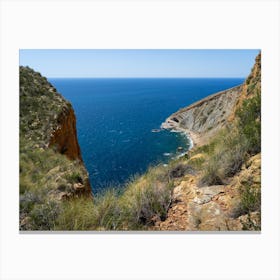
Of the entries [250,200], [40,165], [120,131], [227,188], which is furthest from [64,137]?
[120,131]

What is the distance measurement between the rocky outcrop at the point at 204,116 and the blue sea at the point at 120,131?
4.31 feet

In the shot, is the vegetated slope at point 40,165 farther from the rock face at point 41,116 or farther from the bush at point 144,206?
the bush at point 144,206

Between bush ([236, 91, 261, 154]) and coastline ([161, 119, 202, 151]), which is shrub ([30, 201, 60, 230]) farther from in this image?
coastline ([161, 119, 202, 151])

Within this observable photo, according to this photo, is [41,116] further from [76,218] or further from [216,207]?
[216,207]

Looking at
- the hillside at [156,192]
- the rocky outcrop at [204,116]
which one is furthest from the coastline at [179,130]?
the hillside at [156,192]

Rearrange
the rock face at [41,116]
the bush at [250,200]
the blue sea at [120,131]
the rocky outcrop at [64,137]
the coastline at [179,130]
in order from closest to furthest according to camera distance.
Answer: the bush at [250,200]
the rock face at [41,116]
the rocky outcrop at [64,137]
the blue sea at [120,131]
the coastline at [179,130]

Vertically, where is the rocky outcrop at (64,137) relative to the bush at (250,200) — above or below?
above

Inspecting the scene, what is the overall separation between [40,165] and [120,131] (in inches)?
1113

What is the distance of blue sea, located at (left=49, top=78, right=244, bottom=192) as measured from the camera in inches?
763

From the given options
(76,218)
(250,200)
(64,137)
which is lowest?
(76,218)
